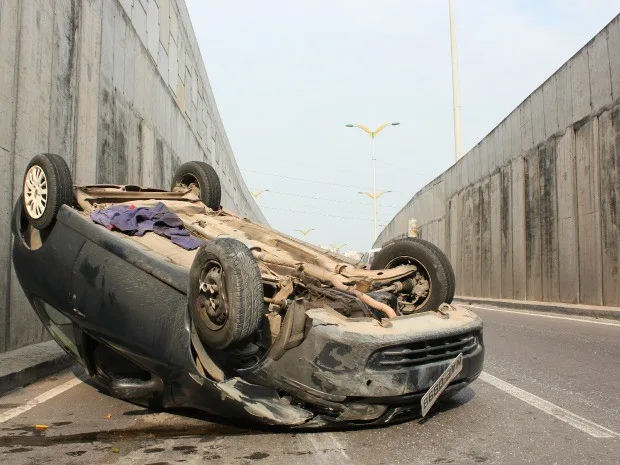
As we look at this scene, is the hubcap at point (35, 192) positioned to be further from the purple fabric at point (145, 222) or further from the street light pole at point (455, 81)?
the street light pole at point (455, 81)

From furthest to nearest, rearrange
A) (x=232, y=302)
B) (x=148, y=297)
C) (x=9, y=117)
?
(x=9, y=117) → (x=148, y=297) → (x=232, y=302)

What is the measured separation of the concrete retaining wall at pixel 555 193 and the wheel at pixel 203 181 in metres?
10.6

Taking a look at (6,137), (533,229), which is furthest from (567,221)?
(6,137)

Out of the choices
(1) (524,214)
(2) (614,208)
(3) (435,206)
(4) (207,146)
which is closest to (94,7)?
(2) (614,208)

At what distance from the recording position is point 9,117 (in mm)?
6406

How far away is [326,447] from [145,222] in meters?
2.11

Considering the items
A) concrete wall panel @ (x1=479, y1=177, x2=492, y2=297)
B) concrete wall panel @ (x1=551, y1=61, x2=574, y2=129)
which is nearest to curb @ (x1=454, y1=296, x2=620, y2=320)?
concrete wall panel @ (x1=479, y1=177, x2=492, y2=297)

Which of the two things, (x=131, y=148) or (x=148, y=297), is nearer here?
(x=148, y=297)

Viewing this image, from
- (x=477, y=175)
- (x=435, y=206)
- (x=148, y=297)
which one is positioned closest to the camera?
(x=148, y=297)

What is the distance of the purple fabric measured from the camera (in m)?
4.28

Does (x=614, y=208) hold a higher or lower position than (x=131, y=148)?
lower

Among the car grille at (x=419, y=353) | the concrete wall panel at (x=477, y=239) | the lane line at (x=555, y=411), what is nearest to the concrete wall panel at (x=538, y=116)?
the concrete wall panel at (x=477, y=239)

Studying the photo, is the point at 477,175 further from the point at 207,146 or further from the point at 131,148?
the point at 131,148

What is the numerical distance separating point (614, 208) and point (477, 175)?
1220 cm
